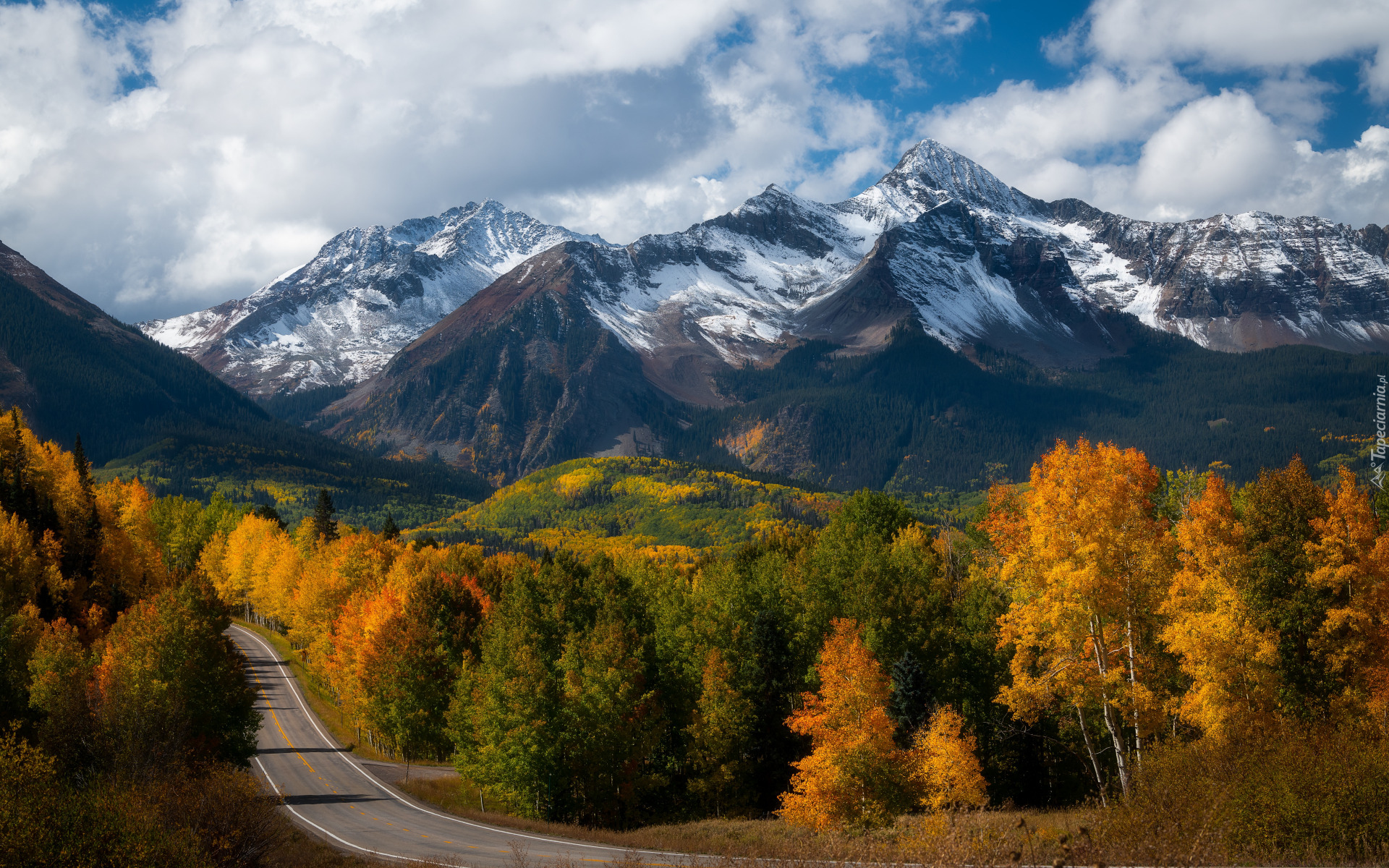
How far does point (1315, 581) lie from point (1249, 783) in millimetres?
13284

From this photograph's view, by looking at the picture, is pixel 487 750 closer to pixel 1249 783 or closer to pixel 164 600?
pixel 164 600

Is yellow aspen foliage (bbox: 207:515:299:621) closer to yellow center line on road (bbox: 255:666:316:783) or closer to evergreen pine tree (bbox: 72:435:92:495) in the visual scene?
yellow center line on road (bbox: 255:666:316:783)

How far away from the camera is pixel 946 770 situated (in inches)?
1622

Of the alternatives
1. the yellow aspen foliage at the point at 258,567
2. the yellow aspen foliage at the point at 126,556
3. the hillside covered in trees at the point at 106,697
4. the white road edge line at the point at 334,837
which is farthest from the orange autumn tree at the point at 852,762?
the yellow aspen foliage at the point at 258,567

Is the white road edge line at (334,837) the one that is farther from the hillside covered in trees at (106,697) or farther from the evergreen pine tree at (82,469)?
the evergreen pine tree at (82,469)

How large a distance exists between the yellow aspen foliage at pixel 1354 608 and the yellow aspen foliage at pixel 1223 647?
7.47 feet

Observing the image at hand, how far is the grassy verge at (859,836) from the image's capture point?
844 inches

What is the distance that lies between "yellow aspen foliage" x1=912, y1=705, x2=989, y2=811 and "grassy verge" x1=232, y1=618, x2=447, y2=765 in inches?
1706

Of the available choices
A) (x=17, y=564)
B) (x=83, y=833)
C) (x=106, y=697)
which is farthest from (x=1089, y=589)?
(x=17, y=564)

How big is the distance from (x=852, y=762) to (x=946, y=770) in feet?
14.9

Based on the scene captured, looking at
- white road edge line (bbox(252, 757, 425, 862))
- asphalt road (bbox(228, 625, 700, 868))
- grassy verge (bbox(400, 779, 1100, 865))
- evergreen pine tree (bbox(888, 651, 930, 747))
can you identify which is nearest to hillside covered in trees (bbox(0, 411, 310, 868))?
white road edge line (bbox(252, 757, 425, 862))

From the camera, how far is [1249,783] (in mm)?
25984

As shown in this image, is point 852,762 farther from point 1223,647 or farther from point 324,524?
point 324,524

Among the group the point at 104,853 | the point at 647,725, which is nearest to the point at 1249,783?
the point at 104,853
